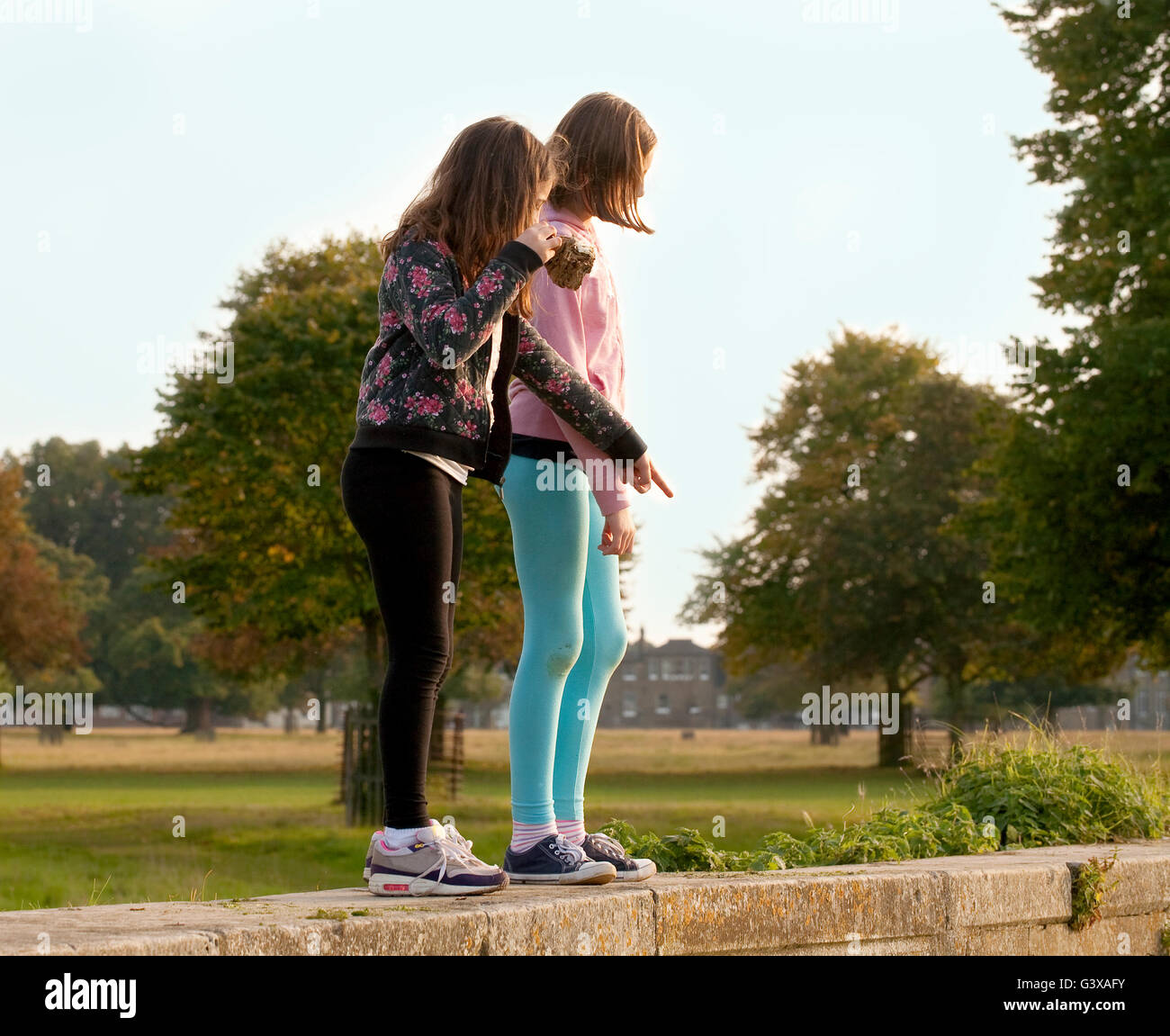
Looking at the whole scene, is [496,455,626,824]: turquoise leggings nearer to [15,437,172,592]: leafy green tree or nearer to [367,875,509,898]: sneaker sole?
[367,875,509,898]: sneaker sole

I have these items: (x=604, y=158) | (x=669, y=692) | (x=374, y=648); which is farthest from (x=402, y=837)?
(x=669, y=692)

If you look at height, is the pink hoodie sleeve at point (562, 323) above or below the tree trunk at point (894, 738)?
above

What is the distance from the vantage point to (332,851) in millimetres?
16062

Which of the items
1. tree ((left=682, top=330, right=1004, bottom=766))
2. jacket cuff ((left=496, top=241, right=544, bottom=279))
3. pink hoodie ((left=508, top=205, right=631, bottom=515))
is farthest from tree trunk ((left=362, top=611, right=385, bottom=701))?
jacket cuff ((left=496, top=241, right=544, bottom=279))

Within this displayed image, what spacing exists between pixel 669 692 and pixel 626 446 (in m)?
132

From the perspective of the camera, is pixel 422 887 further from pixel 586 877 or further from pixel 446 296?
pixel 446 296

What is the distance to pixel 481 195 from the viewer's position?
369 cm

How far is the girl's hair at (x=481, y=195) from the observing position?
367 cm

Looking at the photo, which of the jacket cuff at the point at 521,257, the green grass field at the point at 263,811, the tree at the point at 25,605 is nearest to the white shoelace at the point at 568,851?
the green grass field at the point at 263,811

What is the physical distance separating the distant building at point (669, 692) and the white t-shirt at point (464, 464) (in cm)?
12556

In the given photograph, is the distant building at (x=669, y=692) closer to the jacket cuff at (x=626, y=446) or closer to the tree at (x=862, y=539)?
the tree at (x=862, y=539)

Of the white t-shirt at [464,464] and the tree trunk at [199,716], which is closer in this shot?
the white t-shirt at [464,464]

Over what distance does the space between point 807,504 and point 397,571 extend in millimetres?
32151

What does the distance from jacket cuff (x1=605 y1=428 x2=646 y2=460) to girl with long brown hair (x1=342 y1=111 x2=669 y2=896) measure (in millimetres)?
328
